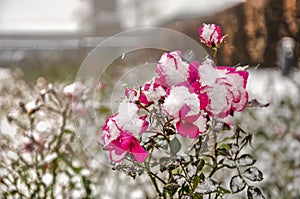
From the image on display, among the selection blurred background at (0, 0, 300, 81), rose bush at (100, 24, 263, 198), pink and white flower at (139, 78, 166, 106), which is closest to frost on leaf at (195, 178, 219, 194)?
rose bush at (100, 24, 263, 198)

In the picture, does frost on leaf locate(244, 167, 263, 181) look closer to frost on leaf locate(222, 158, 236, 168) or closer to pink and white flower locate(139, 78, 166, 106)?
frost on leaf locate(222, 158, 236, 168)

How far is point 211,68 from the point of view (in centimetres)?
83

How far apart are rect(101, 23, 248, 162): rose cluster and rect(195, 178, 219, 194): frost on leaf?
8cm

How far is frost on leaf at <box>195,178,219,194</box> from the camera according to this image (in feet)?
2.74

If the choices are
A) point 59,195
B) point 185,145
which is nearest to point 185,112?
point 185,145

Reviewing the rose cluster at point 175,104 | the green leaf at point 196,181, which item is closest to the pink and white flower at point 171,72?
the rose cluster at point 175,104

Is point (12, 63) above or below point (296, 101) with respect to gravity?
above

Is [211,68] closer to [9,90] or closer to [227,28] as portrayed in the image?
[227,28]

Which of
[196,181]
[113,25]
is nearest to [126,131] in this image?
[196,181]

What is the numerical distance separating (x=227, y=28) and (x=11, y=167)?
0.87m

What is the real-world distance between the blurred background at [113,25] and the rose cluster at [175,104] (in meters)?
1.02

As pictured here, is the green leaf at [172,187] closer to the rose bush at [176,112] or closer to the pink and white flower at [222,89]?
the rose bush at [176,112]

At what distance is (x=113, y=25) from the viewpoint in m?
2.38

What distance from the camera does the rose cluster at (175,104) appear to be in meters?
0.80
